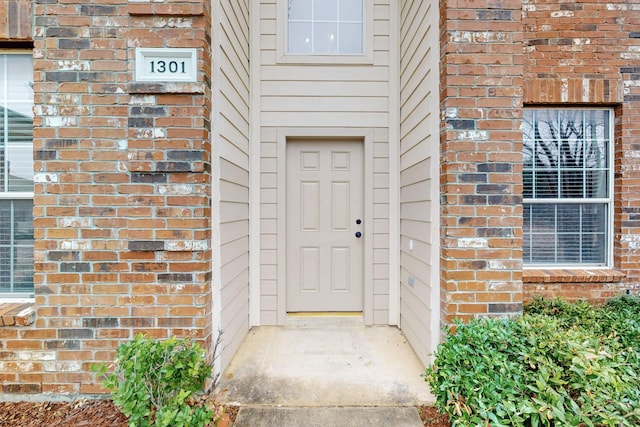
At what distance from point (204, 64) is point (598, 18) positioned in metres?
3.45

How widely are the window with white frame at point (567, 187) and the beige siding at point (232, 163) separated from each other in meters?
2.65

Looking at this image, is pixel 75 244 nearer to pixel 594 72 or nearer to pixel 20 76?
pixel 20 76

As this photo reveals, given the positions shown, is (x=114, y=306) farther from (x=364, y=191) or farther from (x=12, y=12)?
(x=364, y=191)

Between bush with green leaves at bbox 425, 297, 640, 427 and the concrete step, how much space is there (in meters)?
0.33

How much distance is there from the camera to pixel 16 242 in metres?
2.16

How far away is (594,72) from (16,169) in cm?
468

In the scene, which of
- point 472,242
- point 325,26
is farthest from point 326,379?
point 325,26

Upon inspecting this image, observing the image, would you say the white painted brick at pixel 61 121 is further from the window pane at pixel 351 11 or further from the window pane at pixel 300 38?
the window pane at pixel 351 11

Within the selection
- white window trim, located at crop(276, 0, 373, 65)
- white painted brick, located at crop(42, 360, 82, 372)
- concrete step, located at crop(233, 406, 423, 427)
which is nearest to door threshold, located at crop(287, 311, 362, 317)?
concrete step, located at crop(233, 406, 423, 427)

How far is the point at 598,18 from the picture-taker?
289cm

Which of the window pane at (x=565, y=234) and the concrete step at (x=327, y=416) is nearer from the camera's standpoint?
the concrete step at (x=327, y=416)

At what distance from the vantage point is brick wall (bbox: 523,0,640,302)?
287cm

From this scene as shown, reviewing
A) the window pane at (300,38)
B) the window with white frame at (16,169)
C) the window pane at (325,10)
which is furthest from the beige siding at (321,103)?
the window with white frame at (16,169)

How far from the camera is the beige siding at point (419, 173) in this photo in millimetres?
2232
